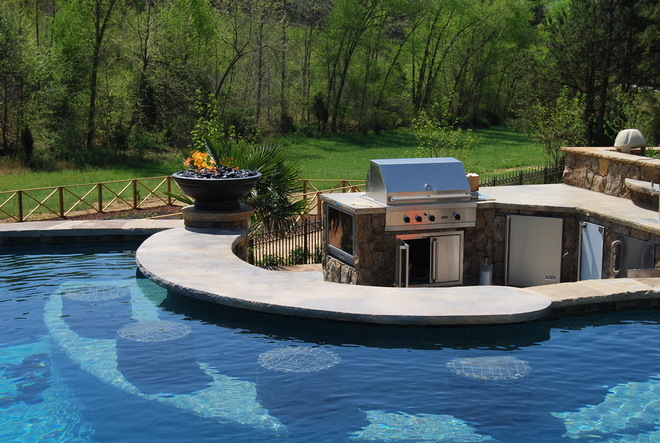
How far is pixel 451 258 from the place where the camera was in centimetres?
1258

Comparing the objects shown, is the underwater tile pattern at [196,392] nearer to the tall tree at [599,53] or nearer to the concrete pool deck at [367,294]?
the concrete pool deck at [367,294]

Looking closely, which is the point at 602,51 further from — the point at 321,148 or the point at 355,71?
the point at 355,71

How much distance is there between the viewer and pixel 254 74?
51000 millimetres

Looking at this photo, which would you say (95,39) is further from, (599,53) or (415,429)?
(415,429)

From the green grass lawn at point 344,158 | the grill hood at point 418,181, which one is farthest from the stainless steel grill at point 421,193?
the green grass lawn at point 344,158

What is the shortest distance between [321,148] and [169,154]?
12132 millimetres

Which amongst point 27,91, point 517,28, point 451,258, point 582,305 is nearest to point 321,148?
point 27,91

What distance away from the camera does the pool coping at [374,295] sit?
8.72 metres

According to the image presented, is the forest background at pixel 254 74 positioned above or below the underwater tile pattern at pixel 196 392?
above

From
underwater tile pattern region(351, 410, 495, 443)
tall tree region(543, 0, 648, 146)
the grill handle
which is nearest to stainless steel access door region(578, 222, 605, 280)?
the grill handle

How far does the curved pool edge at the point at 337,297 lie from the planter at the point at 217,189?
1916 millimetres

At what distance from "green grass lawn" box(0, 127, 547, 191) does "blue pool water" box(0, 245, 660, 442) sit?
21.4m

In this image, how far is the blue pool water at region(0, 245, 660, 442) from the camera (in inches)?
274

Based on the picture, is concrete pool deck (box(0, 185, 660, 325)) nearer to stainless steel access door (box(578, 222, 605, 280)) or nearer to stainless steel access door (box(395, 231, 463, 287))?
stainless steel access door (box(578, 222, 605, 280))
